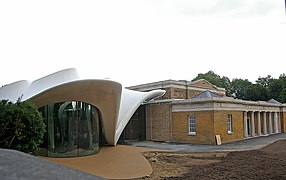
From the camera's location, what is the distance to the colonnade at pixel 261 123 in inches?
1348

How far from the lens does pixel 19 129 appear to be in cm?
1248

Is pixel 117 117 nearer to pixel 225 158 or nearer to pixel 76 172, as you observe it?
pixel 225 158

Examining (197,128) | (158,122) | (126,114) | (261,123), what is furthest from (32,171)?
(261,123)

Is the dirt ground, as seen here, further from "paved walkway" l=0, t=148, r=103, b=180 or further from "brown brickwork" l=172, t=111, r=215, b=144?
"paved walkway" l=0, t=148, r=103, b=180

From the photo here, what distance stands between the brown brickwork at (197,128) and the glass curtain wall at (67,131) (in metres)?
10.1

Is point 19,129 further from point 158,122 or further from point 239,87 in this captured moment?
point 239,87

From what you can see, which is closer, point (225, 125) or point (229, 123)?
point (225, 125)

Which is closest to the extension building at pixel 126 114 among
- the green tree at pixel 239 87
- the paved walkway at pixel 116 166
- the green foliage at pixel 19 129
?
the paved walkway at pixel 116 166

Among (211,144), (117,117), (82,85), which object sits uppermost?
(82,85)

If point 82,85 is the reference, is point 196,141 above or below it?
below

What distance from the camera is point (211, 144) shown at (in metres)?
25.7

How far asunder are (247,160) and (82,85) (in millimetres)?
10165

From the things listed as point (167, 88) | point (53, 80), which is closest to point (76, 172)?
point (53, 80)

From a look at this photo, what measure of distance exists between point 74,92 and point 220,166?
9901 mm
